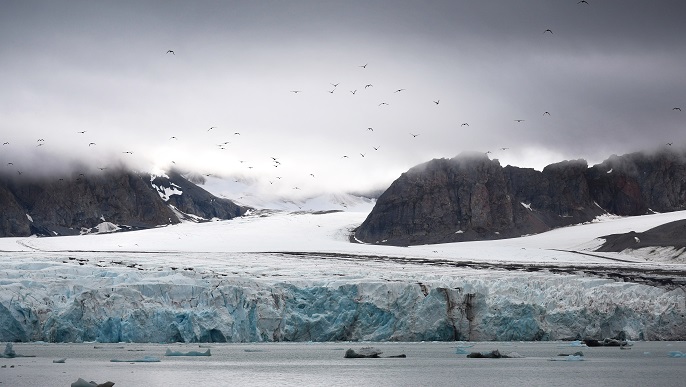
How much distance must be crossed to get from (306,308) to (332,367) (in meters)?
13.1

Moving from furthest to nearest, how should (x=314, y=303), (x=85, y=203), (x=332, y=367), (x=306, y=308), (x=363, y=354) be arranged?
(x=85, y=203), (x=314, y=303), (x=306, y=308), (x=363, y=354), (x=332, y=367)

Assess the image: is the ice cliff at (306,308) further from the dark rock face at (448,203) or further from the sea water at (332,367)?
the dark rock face at (448,203)

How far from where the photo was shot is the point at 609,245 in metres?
97.3

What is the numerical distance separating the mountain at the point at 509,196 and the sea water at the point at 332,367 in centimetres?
8448

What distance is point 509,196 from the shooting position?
5482 inches

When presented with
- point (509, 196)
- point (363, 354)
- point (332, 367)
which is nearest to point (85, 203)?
point (509, 196)

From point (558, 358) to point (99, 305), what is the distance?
19.3m

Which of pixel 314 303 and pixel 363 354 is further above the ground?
pixel 314 303

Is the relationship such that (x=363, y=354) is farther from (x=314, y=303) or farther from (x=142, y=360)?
(x=314, y=303)

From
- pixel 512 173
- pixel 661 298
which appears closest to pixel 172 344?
pixel 661 298

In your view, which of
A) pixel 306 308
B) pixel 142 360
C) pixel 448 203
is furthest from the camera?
pixel 448 203

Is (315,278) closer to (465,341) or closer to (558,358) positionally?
(465,341)

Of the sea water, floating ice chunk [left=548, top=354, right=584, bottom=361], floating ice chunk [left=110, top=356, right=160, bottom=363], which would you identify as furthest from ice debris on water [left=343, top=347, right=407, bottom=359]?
floating ice chunk [left=110, top=356, right=160, bottom=363]

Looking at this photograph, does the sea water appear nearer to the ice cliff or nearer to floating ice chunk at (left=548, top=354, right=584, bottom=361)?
floating ice chunk at (left=548, top=354, right=584, bottom=361)
